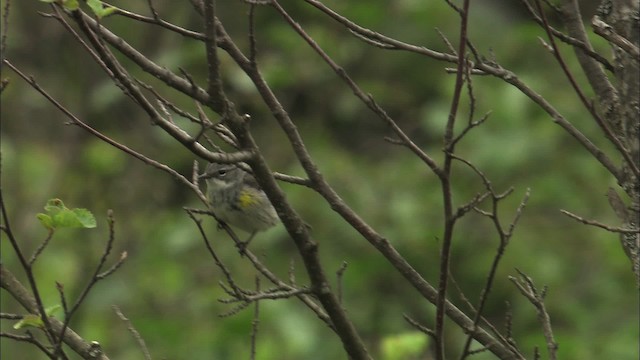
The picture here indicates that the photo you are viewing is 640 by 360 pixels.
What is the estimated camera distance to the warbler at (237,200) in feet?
17.4

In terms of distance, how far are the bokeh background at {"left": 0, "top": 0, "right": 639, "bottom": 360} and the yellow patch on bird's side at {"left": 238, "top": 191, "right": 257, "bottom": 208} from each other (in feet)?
1.96

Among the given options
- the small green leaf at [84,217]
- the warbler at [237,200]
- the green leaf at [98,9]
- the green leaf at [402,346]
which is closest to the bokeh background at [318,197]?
the warbler at [237,200]

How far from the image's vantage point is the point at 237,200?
208 inches

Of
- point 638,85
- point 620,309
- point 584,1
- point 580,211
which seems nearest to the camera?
point 638,85

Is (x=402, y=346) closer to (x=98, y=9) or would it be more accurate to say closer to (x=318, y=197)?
(x=98, y=9)

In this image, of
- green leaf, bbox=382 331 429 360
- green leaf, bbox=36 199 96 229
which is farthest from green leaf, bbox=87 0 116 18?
green leaf, bbox=382 331 429 360

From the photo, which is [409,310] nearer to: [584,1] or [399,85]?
[399,85]

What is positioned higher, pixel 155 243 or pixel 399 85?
pixel 399 85

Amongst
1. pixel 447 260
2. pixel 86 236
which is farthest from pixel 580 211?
pixel 447 260

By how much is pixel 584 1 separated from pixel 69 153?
176 inches

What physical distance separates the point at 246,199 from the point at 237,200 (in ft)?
0.16

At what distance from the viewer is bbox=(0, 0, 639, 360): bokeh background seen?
626 cm

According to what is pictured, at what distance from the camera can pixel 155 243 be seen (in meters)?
7.02

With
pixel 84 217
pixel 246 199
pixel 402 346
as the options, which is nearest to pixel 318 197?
pixel 246 199
